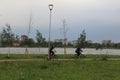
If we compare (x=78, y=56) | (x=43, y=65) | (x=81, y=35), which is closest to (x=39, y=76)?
(x=43, y=65)

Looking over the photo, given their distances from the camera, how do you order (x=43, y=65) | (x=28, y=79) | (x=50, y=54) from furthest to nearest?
(x=50, y=54)
(x=43, y=65)
(x=28, y=79)

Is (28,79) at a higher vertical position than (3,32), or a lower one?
lower

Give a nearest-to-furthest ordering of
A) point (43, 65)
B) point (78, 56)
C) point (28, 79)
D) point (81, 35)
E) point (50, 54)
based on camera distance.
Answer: point (28, 79), point (43, 65), point (50, 54), point (78, 56), point (81, 35)

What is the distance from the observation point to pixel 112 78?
23.7m

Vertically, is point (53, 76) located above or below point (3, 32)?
below

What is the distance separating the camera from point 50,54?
135ft

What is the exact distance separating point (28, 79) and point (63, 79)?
6.65 ft

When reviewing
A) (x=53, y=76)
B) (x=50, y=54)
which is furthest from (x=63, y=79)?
(x=50, y=54)

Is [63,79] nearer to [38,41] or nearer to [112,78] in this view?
[112,78]

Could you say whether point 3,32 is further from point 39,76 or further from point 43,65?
point 39,76

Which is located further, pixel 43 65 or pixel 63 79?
pixel 43 65

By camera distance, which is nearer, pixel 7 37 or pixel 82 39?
pixel 7 37

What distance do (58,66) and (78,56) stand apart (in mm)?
15742

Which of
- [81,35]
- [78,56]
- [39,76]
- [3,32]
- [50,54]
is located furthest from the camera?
[81,35]
